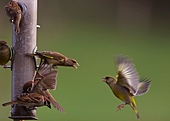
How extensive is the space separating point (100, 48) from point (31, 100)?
562 inches

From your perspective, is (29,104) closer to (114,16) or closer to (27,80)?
(27,80)

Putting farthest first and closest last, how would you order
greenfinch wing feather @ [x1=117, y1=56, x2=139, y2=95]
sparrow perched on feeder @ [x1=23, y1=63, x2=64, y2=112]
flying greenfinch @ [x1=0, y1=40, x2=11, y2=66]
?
1. greenfinch wing feather @ [x1=117, y1=56, x2=139, y2=95]
2. flying greenfinch @ [x1=0, y1=40, x2=11, y2=66]
3. sparrow perched on feeder @ [x1=23, y1=63, x2=64, y2=112]

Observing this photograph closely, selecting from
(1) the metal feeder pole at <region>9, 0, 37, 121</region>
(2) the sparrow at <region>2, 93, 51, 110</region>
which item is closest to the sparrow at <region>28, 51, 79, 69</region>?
(1) the metal feeder pole at <region>9, 0, 37, 121</region>

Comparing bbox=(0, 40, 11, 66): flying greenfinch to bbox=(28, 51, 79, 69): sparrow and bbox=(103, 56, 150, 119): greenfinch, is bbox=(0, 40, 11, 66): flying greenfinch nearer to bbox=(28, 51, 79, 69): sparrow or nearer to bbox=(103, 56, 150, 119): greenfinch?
bbox=(28, 51, 79, 69): sparrow

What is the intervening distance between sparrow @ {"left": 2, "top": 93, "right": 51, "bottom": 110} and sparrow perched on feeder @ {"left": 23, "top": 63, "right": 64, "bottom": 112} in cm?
4

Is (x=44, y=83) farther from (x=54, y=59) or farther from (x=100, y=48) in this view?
(x=100, y=48)

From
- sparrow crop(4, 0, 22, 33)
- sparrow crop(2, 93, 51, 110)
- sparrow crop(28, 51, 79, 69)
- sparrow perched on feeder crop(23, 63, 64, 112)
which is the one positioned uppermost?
sparrow crop(4, 0, 22, 33)

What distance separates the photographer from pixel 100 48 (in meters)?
20.1

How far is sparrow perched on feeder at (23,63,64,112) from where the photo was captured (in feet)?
19.3

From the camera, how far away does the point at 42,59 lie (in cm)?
613

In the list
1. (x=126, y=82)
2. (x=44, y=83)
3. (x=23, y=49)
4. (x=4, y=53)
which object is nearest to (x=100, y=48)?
(x=126, y=82)

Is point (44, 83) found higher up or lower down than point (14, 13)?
lower down

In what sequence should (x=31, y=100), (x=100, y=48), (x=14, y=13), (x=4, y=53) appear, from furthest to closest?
1. (x=100, y=48)
2. (x=4, y=53)
3. (x=14, y=13)
4. (x=31, y=100)

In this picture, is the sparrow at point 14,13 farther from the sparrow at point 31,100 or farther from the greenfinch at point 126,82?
the greenfinch at point 126,82
